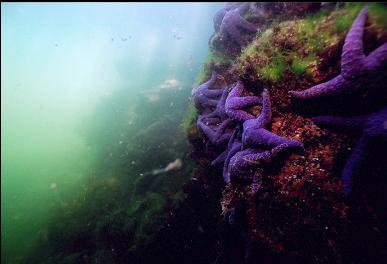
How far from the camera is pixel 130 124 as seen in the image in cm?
2009

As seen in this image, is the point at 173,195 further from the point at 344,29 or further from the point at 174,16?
the point at 174,16

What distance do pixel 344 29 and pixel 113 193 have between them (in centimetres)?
1099

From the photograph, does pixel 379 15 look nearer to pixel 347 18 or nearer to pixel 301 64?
pixel 347 18

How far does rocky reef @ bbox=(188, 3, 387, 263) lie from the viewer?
2578 millimetres

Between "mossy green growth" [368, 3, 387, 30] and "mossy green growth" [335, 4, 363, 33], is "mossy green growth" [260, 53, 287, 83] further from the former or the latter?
"mossy green growth" [368, 3, 387, 30]

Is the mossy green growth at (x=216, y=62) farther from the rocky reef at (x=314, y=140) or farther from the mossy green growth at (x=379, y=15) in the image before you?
the mossy green growth at (x=379, y=15)

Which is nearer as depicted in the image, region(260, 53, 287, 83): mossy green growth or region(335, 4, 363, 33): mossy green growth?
region(335, 4, 363, 33): mossy green growth

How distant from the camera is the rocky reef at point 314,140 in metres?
2.58

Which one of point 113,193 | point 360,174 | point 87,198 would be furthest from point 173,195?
point 360,174

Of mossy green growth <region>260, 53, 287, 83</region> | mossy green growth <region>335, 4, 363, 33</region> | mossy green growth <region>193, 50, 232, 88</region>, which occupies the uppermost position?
mossy green growth <region>335, 4, 363, 33</region>

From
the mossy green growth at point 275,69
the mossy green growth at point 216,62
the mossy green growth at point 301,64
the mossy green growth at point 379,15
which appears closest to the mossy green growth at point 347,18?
the mossy green growth at point 379,15

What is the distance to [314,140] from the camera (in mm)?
3238

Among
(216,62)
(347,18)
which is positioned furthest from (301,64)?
(216,62)

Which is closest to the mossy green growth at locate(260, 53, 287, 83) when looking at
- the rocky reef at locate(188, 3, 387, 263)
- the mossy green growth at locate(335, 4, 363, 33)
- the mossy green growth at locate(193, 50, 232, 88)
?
the rocky reef at locate(188, 3, 387, 263)
